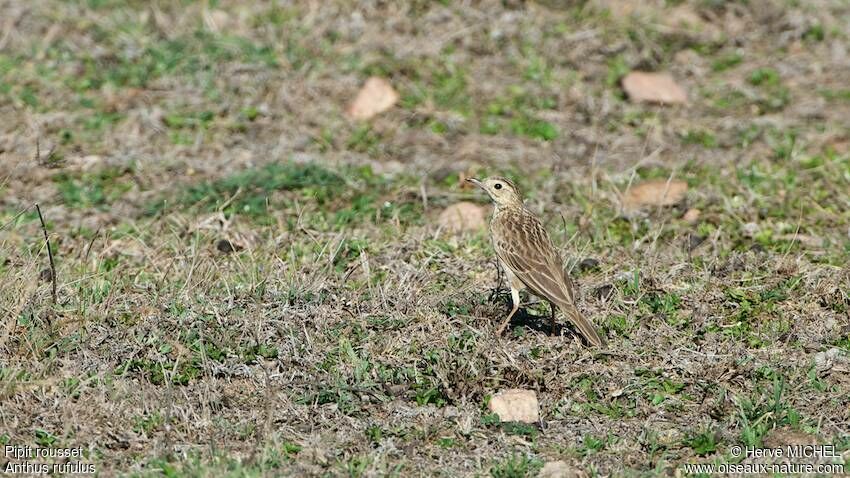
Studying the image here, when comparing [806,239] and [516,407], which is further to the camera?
[806,239]

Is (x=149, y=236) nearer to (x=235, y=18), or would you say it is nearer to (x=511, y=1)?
(x=235, y=18)

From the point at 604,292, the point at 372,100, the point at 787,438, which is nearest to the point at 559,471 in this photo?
the point at 787,438

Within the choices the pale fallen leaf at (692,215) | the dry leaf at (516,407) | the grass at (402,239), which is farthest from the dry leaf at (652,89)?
the dry leaf at (516,407)

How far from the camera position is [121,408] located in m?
7.02

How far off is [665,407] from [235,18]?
7.57 m

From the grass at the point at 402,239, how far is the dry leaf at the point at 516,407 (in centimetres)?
8

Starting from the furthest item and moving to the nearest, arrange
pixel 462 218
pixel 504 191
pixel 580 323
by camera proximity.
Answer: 1. pixel 462 218
2. pixel 504 191
3. pixel 580 323

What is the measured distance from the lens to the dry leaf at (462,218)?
10.2 m

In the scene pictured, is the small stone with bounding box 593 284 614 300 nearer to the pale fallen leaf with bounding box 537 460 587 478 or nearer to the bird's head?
the bird's head

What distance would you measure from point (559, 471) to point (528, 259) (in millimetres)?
1736

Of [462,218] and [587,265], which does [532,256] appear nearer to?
[587,265]

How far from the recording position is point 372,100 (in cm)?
1231

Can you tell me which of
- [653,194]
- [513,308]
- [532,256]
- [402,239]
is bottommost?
[653,194]

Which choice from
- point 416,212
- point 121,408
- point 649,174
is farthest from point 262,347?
point 649,174
